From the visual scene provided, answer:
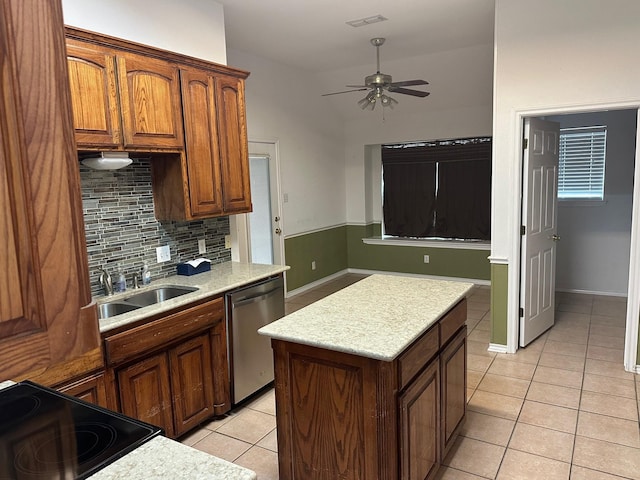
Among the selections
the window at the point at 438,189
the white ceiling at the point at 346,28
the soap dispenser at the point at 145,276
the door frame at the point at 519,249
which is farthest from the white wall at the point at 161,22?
the window at the point at 438,189

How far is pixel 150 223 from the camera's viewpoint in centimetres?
326

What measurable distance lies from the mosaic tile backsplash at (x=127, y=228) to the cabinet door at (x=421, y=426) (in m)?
2.01

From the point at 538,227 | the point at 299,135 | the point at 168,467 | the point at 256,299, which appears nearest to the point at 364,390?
the point at 168,467

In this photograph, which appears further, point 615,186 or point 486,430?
point 615,186

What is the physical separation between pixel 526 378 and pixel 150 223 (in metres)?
3.06

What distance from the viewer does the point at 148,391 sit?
256 centimetres

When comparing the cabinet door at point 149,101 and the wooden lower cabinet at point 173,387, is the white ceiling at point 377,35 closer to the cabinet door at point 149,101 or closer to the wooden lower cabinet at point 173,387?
the cabinet door at point 149,101

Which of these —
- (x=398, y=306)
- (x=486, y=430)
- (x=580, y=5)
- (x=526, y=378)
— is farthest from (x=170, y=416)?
(x=580, y=5)

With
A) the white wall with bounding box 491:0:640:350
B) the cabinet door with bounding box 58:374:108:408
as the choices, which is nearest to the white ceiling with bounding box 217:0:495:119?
the white wall with bounding box 491:0:640:350

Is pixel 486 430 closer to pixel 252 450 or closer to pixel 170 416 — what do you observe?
pixel 252 450

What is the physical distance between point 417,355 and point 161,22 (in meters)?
2.81

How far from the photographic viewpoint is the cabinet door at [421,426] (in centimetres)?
194

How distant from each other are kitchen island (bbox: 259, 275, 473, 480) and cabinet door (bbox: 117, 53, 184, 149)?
58.8 inches

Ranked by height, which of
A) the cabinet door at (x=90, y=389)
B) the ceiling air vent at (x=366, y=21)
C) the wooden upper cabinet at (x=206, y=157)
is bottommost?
the cabinet door at (x=90, y=389)
